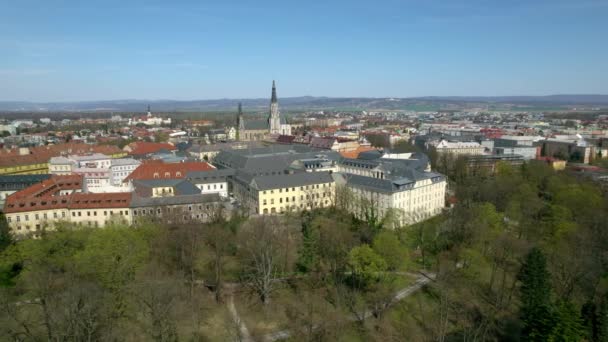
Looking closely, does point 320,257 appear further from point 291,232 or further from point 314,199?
point 314,199

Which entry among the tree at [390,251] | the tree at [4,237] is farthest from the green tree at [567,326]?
the tree at [4,237]

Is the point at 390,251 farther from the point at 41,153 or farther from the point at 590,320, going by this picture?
the point at 41,153

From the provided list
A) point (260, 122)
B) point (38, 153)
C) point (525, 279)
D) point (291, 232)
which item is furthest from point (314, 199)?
point (260, 122)

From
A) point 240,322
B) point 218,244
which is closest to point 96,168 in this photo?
point 218,244

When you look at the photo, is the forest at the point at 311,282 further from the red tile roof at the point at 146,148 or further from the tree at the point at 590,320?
the red tile roof at the point at 146,148

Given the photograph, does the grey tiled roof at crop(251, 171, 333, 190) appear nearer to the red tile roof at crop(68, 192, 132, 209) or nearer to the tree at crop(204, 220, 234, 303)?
the tree at crop(204, 220, 234, 303)

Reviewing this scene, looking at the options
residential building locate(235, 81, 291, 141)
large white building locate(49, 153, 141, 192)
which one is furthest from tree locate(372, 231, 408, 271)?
residential building locate(235, 81, 291, 141)
